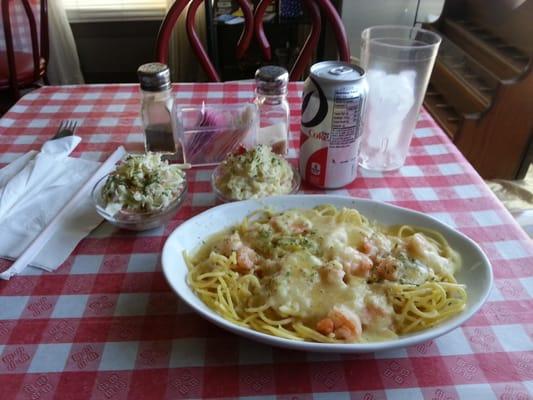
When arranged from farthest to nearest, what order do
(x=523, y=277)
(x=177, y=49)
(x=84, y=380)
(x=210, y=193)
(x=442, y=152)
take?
1. (x=177, y=49)
2. (x=442, y=152)
3. (x=210, y=193)
4. (x=523, y=277)
5. (x=84, y=380)

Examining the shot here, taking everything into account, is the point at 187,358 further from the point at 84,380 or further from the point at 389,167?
the point at 389,167

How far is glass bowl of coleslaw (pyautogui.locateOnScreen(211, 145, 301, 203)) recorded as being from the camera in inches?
32.9

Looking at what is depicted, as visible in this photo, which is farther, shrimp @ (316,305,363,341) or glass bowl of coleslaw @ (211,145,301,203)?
glass bowl of coleslaw @ (211,145,301,203)

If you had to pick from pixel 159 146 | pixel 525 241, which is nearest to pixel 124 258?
pixel 159 146

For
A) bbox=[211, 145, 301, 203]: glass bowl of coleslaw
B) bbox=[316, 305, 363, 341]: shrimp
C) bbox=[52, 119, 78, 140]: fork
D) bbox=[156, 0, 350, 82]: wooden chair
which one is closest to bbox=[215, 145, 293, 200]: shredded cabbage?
bbox=[211, 145, 301, 203]: glass bowl of coleslaw

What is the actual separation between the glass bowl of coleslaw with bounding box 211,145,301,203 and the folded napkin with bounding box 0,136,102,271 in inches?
9.6

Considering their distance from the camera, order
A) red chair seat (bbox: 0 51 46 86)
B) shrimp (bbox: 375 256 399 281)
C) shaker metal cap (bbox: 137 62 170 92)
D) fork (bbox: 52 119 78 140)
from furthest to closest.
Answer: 1. red chair seat (bbox: 0 51 46 86)
2. fork (bbox: 52 119 78 140)
3. shaker metal cap (bbox: 137 62 170 92)
4. shrimp (bbox: 375 256 399 281)

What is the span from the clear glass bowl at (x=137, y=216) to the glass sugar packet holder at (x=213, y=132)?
0.20m

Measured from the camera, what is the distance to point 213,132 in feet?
3.24

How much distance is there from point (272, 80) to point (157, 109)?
26 cm

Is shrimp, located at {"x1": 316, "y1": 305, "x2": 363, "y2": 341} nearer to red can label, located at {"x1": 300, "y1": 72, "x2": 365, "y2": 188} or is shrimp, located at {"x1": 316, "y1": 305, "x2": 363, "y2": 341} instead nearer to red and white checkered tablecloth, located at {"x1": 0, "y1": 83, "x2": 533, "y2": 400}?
red and white checkered tablecloth, located at {"x1": 0, "y1": 83, "x2": 533, "y2": 400}

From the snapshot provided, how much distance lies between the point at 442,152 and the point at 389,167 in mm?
157

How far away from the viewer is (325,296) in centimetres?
61

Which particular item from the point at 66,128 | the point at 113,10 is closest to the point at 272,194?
the point at 66,128
